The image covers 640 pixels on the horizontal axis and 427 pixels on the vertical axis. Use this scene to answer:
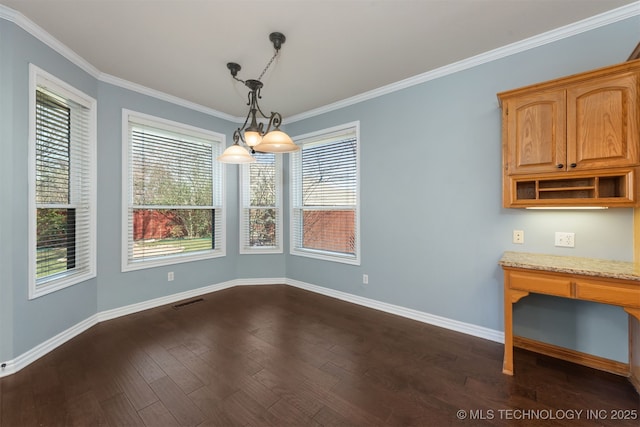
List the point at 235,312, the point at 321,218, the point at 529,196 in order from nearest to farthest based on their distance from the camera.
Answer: the point at 529,196 < the point at 235,312 < the point at 321,218

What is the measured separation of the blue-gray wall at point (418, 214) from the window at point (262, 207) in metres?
0.84

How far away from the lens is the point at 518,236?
7.95 ft

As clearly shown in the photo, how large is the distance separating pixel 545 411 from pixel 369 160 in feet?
9.04

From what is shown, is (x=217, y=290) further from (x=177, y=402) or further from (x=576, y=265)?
(x=576, y=265)

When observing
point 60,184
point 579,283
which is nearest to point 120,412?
point 60,184

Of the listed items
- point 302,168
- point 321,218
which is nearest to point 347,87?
point 302,168

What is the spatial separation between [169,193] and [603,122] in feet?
14.7

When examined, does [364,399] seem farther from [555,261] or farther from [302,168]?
[302,168]

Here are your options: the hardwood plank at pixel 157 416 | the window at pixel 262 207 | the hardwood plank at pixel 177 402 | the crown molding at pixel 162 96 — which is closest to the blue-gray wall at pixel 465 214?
the window at pixel 262 207

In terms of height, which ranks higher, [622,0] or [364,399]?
[622,0]

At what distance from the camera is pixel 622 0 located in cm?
193

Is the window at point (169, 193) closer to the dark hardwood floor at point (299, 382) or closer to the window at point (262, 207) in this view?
the window at point (262, 207)

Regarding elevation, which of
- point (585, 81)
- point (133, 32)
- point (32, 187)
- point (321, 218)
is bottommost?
point (321, 218)

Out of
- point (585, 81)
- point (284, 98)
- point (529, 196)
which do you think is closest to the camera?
point (585, 81)
